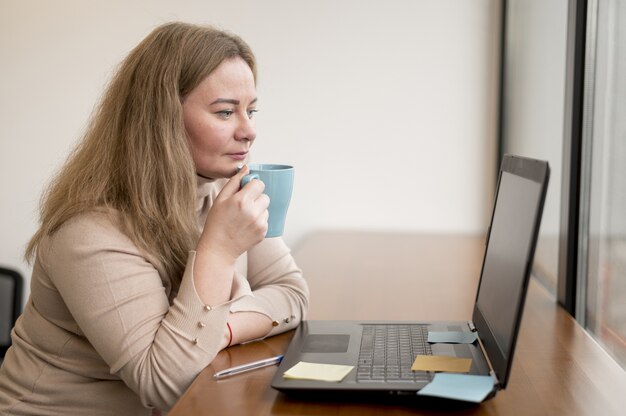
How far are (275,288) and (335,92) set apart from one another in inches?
59.0

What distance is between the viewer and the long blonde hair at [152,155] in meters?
1.28

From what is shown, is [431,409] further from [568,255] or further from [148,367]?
[568,255]

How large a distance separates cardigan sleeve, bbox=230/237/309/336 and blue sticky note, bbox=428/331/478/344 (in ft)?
0.87

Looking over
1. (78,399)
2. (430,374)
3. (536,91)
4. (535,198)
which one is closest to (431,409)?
(430,374)

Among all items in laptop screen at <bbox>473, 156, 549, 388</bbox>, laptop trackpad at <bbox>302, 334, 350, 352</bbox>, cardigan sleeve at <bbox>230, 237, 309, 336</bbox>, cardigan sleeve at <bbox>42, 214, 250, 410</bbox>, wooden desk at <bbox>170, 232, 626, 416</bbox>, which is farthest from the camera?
cardigan sleeve at <bbox>230, 237, 309, 336</bbox>

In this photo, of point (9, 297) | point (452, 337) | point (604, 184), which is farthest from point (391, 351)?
point (9, 297)

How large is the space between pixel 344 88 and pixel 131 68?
1.61 meters

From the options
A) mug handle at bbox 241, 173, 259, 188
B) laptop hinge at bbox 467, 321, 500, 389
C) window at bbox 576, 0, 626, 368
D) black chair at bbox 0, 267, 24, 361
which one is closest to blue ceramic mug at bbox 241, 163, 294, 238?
mug handle at bbox 241, 173, 259, 188

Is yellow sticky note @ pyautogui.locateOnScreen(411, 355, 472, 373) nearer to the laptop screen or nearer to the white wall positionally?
the laptop screen

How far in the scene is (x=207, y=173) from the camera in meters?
1.38

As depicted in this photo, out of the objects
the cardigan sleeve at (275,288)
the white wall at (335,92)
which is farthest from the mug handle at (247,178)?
the white wall at (335,92)

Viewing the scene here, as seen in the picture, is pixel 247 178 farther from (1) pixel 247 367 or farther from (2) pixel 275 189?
(1) pixel 247 367

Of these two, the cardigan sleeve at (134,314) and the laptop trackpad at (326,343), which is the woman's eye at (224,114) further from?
the laptop trackpad at (326,343)

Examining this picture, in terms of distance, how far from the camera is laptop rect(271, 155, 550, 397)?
94 cm
